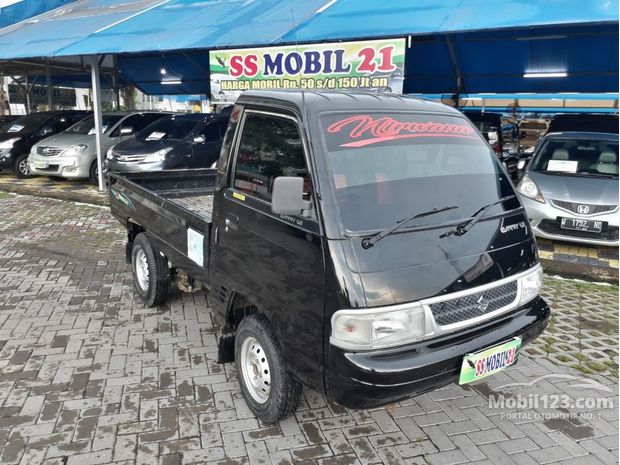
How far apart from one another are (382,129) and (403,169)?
0.93ft

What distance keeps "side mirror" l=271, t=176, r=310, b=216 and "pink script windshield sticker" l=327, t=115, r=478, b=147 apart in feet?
1.40

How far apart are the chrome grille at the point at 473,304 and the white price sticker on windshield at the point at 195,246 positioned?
1.88 m

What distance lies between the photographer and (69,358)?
3.82 m

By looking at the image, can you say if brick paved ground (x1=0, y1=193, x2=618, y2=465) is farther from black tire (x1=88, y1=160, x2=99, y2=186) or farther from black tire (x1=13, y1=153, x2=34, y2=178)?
black tire (x1=13, y1=153, x2=34, y2=178)

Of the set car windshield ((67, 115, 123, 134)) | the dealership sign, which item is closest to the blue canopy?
car windshield ((67, 115, 123, 134))

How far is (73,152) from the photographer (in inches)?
443

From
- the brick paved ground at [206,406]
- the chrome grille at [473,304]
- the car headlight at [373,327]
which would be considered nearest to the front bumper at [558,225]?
the brick paved ground at [206,406]

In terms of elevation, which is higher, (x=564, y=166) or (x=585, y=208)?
(x=564, y=166)

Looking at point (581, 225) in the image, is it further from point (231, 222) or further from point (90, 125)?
point (90, 125)

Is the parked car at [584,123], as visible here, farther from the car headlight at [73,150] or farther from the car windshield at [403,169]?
the car headlight at [73,150]

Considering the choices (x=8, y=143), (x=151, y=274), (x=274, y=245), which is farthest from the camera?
(x=8, y=143)

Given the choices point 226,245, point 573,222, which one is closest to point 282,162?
point 226,245

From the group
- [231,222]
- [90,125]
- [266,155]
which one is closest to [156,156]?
[90,125]

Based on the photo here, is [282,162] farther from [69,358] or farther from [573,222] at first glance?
[573,222]
